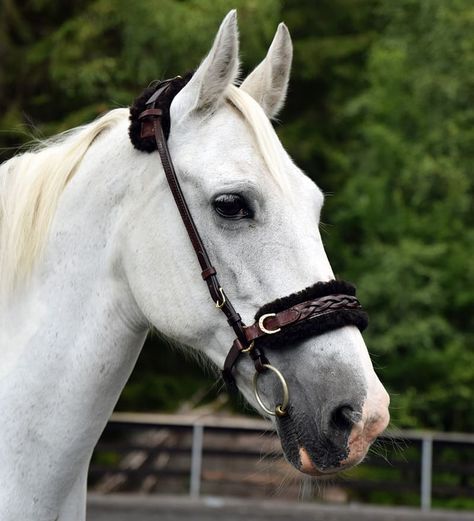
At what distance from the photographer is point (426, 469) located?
10.8 m

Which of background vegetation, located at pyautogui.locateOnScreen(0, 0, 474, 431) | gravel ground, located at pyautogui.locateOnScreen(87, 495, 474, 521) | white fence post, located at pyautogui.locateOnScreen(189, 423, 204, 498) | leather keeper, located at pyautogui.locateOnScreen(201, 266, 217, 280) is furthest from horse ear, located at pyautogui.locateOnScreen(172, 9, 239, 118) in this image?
white fence post, located at pyautogui.locateOnScreen(189, 423, 204, 498)

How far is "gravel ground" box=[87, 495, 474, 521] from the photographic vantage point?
9.77 meters

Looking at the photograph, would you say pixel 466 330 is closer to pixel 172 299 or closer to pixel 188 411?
pixel 188 411

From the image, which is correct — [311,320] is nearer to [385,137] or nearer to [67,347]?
[67,347]

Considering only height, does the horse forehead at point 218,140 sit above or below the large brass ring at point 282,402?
above

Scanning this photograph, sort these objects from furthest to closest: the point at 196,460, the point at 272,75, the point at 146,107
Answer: the point at 196,460
the point at 272,75
the point at 146,107

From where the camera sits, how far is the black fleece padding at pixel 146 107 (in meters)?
2.54

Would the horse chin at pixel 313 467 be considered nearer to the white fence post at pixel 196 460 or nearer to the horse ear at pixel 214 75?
the horse ear at pixel 214 75

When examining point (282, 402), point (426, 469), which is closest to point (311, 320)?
point (282, 402)

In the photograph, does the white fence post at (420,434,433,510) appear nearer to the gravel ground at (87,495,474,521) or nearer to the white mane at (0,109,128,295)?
the gravel ground at (87,495,474,521)

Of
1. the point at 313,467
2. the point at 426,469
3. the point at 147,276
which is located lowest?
the point at 426,469

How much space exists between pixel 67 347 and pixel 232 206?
25.9 inches

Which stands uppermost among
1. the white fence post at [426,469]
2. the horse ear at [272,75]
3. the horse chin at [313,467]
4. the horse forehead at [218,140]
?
the horse forehead at [218,140]

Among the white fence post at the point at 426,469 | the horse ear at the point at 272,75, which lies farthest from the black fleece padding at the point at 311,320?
the white fence post at the point at 426,469
